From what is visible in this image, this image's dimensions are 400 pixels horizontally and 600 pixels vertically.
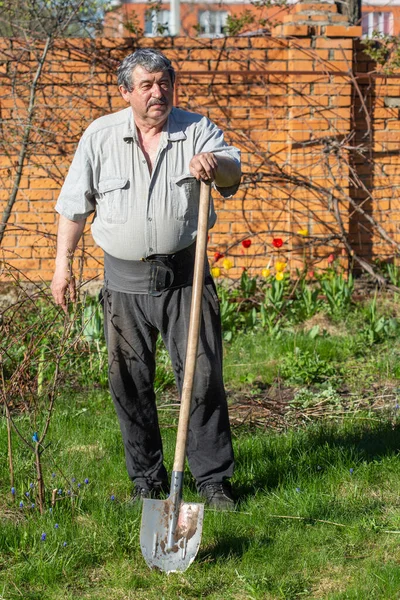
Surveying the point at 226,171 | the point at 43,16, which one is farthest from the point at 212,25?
the point at 226,171

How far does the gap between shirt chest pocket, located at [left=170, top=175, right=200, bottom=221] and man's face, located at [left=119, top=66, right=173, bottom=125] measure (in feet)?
0.86

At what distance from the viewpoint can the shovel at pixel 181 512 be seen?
328 centimetres

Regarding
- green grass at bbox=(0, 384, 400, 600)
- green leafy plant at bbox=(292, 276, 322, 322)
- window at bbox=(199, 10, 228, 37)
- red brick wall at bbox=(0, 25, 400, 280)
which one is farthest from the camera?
window at bbox=(199, 10, 228, 37)

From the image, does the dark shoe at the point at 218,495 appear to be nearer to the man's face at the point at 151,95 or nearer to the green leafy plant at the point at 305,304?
the man's face at the point at 151,95

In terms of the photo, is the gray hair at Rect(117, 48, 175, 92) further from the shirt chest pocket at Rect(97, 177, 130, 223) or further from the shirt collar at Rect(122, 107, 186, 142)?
the shirt chest pocket at Rect(97, 177, 130, 223)

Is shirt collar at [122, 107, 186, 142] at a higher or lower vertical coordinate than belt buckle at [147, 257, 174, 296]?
higher

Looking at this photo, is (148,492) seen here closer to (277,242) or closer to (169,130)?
(169,130)

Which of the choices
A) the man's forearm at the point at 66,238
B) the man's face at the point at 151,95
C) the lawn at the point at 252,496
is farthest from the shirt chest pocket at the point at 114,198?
the lawn at the point at 252,496

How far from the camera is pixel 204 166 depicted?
3363 mm

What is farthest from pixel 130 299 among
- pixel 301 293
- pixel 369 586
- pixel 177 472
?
pixel 301 293

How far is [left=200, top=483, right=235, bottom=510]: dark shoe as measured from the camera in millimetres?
3762

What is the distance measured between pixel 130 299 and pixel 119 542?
3.39ft

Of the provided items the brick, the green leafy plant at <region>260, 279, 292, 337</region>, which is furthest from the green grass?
the brick

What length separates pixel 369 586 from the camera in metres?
3.10
